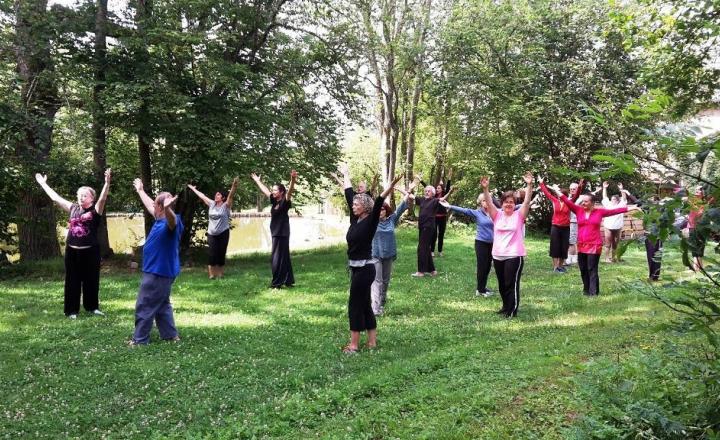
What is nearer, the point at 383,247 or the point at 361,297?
the point at 361,297

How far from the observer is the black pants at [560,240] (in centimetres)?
1255

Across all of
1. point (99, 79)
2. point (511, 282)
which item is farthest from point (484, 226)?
point (99, 79)

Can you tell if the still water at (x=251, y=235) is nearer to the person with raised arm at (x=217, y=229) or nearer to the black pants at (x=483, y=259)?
the person with raised arm at (x=217, y=229)

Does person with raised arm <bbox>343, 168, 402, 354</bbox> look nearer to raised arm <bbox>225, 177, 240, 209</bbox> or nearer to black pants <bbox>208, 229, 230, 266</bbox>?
raised arm <bbox>225, 177, 240, 209</bbox>

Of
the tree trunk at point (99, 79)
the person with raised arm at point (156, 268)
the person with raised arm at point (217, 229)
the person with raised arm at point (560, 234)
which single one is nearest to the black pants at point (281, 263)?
the person with raised arm at point (217, 229)

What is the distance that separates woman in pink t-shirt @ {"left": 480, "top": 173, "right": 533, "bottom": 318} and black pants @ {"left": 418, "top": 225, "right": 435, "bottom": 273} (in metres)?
3.67

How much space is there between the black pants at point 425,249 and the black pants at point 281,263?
314 centimetres

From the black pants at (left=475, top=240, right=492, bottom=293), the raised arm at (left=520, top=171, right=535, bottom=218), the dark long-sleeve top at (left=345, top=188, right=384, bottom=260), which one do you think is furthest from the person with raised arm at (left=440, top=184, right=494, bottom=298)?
the dark long-sleeve top at (left=345, top=188, right=384, bottom=260)

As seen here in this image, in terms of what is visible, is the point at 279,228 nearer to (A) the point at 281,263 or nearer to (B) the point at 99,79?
(A) the point at 281,263

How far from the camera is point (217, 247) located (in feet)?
38.5

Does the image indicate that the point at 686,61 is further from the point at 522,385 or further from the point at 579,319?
the point at 522,385

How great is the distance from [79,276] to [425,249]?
704cm

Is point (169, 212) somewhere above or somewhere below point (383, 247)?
above

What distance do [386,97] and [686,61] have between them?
1967cm
